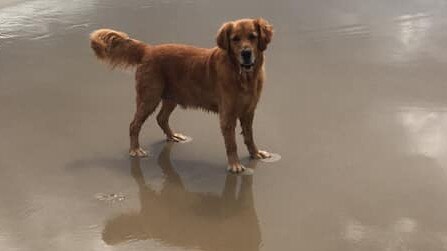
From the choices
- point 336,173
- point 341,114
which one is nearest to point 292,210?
point 336,173

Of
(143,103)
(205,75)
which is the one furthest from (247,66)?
(143,103)

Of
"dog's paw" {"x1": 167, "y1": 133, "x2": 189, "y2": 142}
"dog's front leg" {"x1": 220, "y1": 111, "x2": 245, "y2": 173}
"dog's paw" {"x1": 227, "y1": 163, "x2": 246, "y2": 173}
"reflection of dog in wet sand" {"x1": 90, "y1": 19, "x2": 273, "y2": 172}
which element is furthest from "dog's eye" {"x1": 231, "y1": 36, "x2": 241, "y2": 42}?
"dog's paw" {"x1": 167, "y1": 133, "x2": 189, "y2": 142}

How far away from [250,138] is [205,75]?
0.55 metres

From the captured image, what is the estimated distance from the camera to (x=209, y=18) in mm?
8469

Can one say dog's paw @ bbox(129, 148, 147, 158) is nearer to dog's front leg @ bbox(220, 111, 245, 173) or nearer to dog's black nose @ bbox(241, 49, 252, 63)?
dog's front leg @ bbox(220, 111, 245, 173)

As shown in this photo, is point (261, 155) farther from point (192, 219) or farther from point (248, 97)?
point (192, 219)

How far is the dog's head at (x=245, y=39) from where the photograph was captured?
4.79 meters

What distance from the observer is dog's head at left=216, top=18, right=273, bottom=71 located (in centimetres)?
479

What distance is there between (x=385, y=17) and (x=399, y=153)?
3.55m

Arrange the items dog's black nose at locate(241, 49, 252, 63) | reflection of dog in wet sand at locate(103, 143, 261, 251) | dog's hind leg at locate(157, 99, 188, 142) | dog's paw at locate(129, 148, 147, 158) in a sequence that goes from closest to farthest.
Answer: reflection of dog in wet sand at locate(103, 143, 261, 251), dog's black nose at locate(241, 49, 252, 63), dog's paw at locate(129, 148, 147, 158), dog's hind leg at locate(157, 99, 188, 142)

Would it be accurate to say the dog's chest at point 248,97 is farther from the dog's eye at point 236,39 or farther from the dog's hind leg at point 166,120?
the dog's hind leg at point 166,120

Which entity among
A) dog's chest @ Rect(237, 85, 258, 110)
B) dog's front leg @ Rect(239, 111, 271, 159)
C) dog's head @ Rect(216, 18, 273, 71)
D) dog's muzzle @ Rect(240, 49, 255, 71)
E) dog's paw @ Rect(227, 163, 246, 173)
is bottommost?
dog's paw @ Rect(227, 163, 246, 173)

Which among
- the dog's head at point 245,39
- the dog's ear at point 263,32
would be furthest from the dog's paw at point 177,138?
the dog's ear at point 263,32

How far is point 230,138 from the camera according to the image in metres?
5.04
